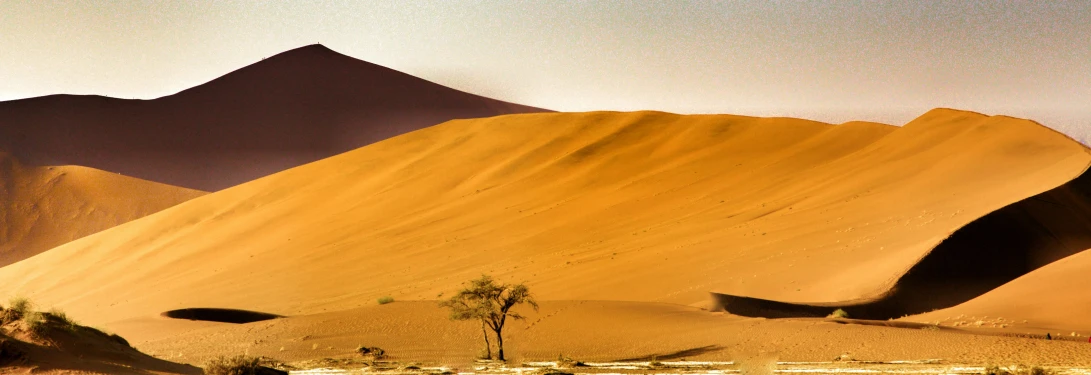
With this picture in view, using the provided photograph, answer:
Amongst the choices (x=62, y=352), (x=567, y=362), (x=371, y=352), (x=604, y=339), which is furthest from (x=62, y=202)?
(x=62, y=352)

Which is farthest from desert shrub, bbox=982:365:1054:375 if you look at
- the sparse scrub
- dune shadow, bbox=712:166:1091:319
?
dune shadow, bbox=712:166:1091:319

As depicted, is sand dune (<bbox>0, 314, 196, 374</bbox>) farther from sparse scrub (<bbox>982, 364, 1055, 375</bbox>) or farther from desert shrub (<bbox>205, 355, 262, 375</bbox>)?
sparse scrub (<bbox>982, 364, 1055, 375</bbox>)

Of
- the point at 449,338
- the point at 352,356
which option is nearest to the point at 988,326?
the point at 449,338

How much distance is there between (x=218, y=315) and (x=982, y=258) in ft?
71.8

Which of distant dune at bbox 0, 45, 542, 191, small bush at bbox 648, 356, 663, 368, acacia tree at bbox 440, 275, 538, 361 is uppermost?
distant dune at bbox 0, 45, 542, 191

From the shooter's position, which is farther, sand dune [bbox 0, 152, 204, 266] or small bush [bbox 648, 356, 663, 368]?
sand dune [bbox 0, 152, 204, 266]

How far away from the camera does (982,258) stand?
28.7 m

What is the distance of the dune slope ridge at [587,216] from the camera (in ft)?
107

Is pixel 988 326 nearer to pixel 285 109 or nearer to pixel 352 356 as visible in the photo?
pixel 352 356

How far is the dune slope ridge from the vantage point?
107 feet

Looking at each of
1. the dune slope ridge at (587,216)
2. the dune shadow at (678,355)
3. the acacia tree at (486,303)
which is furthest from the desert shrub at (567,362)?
the dune slope ridge at (587,216)

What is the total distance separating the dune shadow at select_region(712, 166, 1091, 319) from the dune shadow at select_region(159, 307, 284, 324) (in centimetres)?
1398

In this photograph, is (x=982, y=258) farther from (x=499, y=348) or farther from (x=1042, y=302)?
(x=499, y=348)

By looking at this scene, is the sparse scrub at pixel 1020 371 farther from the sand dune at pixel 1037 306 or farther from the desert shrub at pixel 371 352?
the desert shrub at pixel 371 352
